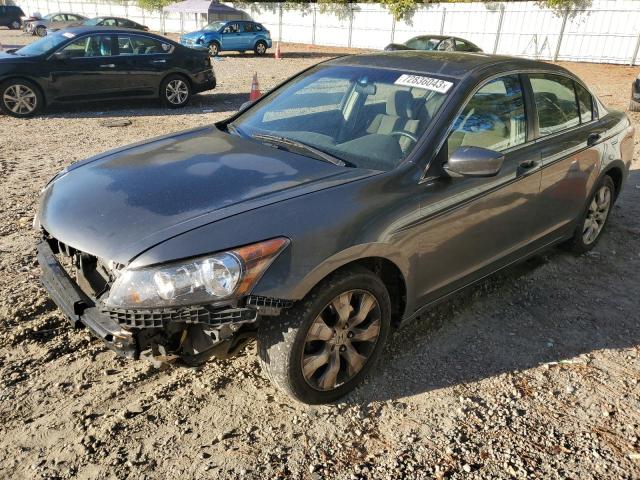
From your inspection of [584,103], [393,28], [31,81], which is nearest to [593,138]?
[584,103]

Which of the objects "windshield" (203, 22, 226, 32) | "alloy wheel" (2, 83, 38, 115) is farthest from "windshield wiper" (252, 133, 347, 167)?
"windshield" (203, 22, 226, 32)

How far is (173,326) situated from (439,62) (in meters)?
2.43

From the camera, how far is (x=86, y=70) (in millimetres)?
10234

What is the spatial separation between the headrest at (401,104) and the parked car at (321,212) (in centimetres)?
1

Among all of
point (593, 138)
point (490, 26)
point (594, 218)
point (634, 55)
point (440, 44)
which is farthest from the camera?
point (490, 26)

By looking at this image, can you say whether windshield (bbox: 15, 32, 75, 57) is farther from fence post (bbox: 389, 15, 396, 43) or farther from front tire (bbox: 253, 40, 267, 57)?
fence post (bbox: 389, 15, 396, 43)

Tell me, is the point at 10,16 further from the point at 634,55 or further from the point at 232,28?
the point at 634,55

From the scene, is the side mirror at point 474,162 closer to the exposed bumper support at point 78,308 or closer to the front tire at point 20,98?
the exposed bumper support at point 78,308

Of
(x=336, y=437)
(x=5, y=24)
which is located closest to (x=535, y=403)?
(x=336, y=437)

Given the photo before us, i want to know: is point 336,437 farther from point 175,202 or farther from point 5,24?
point 5,24

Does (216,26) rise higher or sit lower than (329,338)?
lower

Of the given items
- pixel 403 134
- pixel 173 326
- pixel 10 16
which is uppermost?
pixel 403 134

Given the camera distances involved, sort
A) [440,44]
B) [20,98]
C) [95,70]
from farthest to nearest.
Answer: [440,44] → [95,70] → [20,98]

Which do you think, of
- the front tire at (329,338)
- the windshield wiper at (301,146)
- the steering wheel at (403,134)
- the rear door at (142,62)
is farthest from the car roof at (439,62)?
the rear door at (142,62)
